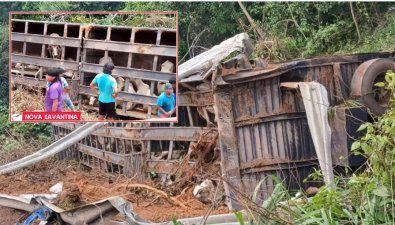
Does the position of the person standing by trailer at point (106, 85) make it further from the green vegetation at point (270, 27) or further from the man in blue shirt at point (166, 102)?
the green vegetation at point (270, 27)

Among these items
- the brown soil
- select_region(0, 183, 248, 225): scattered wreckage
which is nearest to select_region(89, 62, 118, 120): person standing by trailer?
select_region(0, 183, 248, 225): scattered wreckage

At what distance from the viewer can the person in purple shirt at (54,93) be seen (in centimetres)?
724

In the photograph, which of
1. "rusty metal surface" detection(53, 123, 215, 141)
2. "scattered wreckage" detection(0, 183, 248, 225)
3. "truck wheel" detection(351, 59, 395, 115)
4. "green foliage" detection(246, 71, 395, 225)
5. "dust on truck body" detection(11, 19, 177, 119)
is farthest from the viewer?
"rusty metal surface" detection(53, 123, 215, 141)

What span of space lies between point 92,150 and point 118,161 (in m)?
1.00

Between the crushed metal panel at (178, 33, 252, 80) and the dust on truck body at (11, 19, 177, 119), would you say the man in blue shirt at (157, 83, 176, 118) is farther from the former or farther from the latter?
the crushed metal panel at (178, 33, 252, 80)

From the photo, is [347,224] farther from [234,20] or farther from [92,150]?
[234,20]

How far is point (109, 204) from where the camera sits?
5480mm

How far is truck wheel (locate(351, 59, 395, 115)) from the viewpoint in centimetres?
729

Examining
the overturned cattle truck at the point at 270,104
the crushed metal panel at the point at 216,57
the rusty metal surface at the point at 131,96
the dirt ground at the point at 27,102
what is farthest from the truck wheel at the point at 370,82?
the dirt ground at the point at 27,102

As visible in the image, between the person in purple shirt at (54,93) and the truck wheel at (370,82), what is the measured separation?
11.7 feet

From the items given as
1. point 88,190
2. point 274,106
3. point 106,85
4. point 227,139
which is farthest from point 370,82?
point 88,190

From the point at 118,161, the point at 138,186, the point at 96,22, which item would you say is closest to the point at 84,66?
the point at 96,22

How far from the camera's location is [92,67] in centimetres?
771

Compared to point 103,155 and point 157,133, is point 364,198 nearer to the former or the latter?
point 157,133
